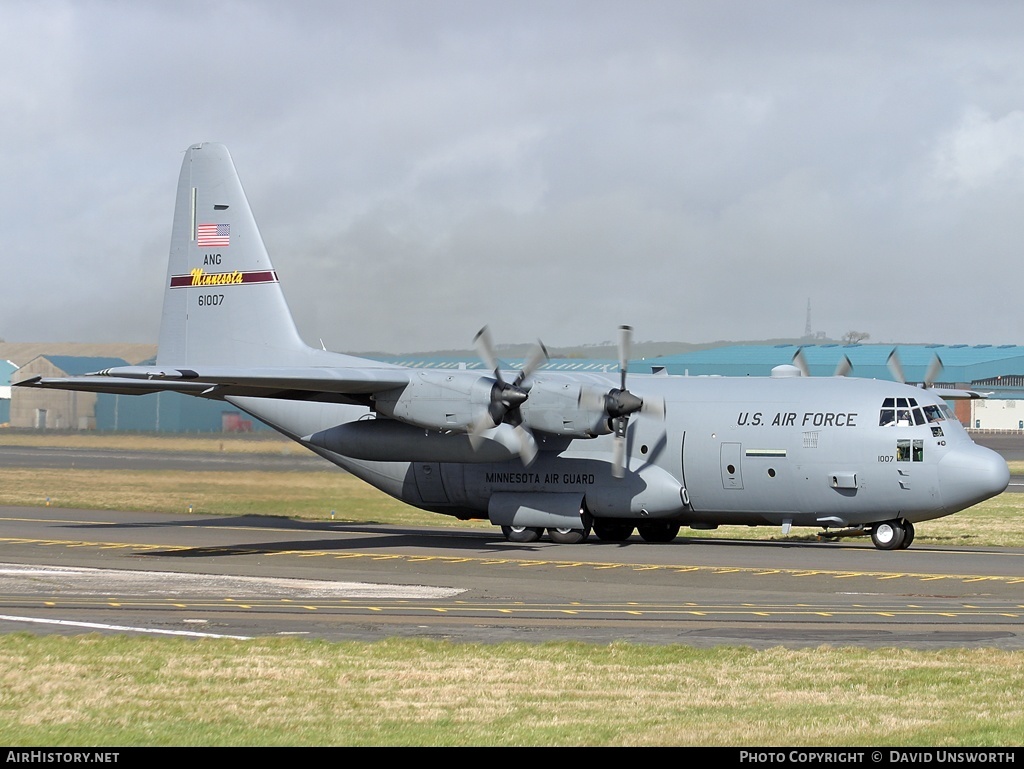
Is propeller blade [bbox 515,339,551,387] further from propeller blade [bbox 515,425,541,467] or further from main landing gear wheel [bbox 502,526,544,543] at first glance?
main landing gear wheel [bbox 502,526,544,543]

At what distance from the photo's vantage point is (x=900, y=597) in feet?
66.9

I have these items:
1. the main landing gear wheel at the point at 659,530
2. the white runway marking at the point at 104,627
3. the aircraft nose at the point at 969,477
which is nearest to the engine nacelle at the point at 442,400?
the main landing gear wheel at the point at 659,530

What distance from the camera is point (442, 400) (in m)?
28.4

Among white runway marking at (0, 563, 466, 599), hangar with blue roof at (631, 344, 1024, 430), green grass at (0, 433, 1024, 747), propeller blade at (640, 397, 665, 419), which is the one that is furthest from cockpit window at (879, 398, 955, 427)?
hangar with blue roof at (631, 344, 1024, 430)

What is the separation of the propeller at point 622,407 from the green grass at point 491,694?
13840 millimetres

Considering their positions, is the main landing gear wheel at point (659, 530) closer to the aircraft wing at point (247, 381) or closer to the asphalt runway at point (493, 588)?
the asphalt runway at point (493, 588)

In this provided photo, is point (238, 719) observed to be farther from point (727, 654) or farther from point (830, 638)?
point (830, 638)

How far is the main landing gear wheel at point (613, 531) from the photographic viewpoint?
31.8m

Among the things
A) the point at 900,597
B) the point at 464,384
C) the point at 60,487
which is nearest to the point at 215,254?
the point at 464,384

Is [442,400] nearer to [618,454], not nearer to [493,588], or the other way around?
[618,454]

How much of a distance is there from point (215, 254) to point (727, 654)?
78.1 feet

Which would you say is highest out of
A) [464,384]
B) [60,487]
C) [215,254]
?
[215,254]

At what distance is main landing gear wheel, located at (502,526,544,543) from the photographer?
1225 inches

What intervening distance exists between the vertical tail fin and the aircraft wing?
12.4ft
